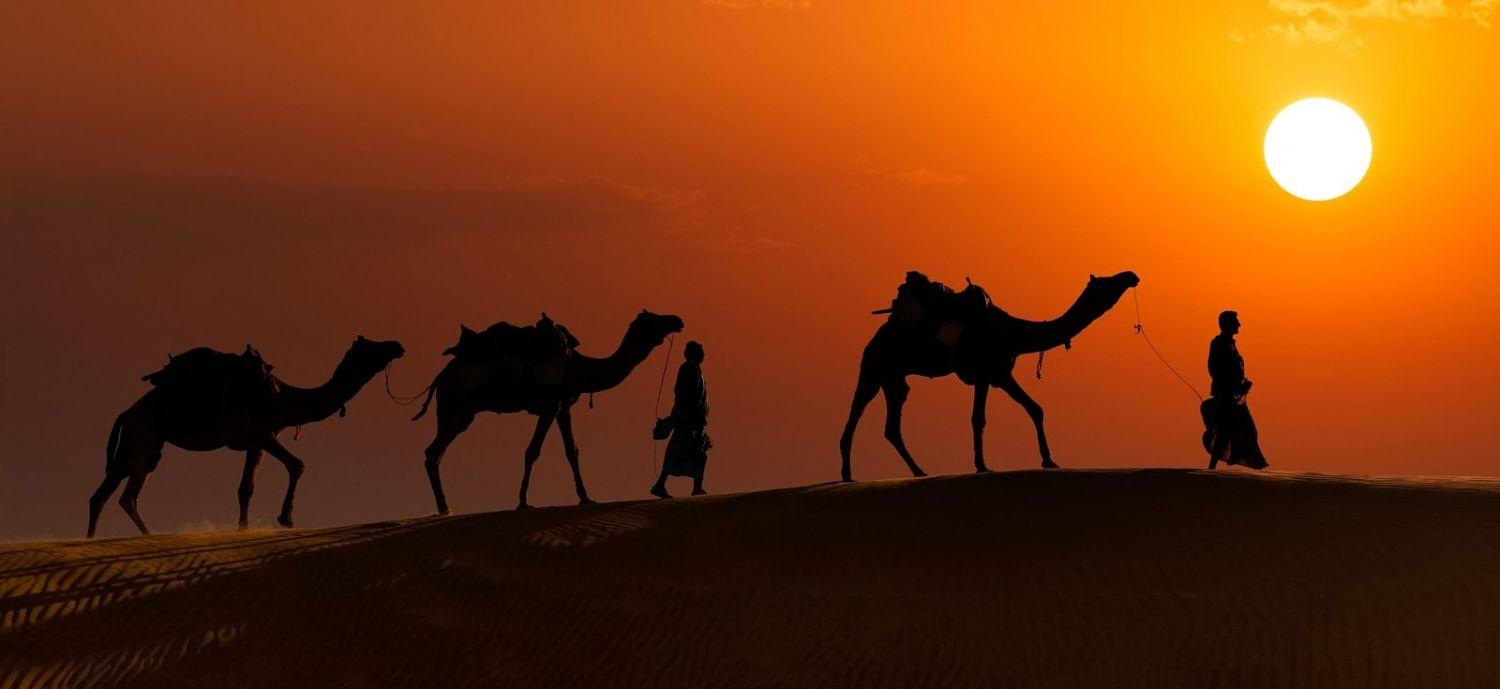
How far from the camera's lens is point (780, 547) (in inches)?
888

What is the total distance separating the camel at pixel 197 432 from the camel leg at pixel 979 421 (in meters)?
8.61

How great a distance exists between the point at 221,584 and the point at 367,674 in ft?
9.13

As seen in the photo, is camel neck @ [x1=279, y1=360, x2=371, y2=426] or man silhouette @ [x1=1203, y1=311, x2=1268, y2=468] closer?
man silhouette @ [x1=1203, y1=311, x2=1268, y2=468]

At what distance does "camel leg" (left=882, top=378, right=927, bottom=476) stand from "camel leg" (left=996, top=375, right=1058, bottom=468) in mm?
A: 1554

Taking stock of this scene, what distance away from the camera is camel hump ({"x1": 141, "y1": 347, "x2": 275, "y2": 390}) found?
27.4 m

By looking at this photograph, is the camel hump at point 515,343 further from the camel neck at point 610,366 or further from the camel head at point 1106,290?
the camel head at point 1106,290

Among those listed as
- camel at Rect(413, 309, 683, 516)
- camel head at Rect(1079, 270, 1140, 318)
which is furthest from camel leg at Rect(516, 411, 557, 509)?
camel head at Rect(1079, 270, 1140, 318)

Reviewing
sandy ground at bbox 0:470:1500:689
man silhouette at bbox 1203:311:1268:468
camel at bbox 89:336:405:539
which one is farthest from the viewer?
camel at bbox 89:336:405:539

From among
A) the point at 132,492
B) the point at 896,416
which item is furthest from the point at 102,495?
the point at 896,416

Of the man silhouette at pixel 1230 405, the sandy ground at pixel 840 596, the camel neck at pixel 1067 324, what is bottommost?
the sandy ground at pixel 840 596

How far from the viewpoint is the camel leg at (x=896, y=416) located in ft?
92.1

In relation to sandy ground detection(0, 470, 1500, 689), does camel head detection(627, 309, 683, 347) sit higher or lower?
higher

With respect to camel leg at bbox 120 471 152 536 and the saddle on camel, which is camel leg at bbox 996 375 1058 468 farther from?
camel leg at bbox 120 471 152 536

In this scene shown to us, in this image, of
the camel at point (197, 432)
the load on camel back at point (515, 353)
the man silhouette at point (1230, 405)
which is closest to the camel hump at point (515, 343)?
Result: the load on camel back at point (515, 353)
